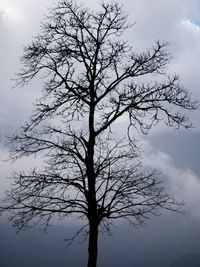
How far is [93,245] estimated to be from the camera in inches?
583

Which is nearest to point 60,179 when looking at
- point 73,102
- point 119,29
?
point 73,102

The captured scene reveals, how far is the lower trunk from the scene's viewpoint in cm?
1462

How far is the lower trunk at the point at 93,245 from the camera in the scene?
48.0 feet

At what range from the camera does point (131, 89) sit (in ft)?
52.1

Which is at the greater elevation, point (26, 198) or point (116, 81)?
point (116, 81)

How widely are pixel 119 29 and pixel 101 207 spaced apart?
596 centimetres

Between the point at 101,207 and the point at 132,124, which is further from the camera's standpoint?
the point at 132,124

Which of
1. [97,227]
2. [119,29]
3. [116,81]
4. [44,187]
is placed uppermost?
[119,29]

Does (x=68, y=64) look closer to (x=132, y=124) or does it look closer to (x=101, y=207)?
(x=132, y=124)

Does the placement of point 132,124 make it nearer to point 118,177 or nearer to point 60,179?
point 118,177

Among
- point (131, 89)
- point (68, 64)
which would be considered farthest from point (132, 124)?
point (68, 64)

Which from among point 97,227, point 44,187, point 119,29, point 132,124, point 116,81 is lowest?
point 97,227

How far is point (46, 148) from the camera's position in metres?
15.9

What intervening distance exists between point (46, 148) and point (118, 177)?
8.14ft
